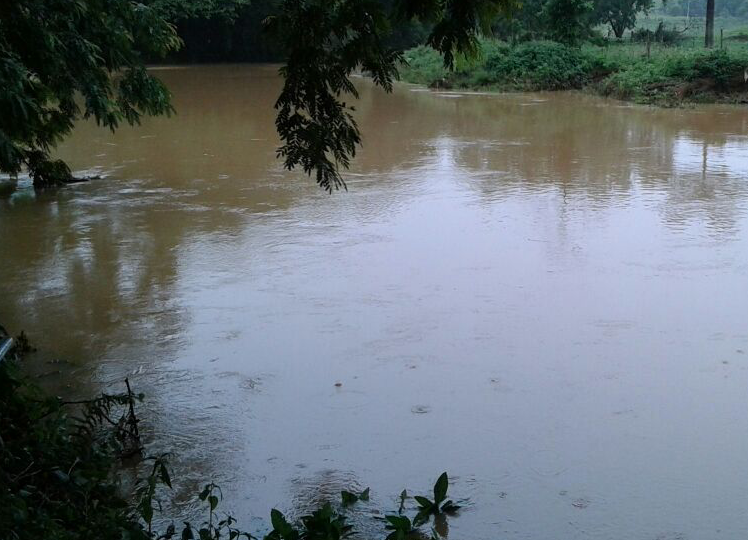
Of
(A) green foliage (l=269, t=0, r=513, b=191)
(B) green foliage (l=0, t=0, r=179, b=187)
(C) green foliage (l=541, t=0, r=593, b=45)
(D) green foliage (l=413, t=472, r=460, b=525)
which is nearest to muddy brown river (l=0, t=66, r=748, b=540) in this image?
(D) green foliage (l=413, t=472, r=460, b=525)

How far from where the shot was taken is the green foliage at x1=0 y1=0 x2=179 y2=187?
18.1ft

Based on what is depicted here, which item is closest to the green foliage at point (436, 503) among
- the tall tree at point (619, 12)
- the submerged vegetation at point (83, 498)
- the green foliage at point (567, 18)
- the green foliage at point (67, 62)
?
the submerged vegetation at point (83, 498)

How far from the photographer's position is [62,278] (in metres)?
7.10

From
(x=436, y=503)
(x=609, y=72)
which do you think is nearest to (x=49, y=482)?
(x=436, y=503)

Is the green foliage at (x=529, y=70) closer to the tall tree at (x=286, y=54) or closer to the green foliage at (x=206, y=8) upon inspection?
the green foliage at (x=206, y=8)

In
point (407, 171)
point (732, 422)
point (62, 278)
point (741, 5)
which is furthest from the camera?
point (741, 5)

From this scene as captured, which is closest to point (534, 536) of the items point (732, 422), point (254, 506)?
point (254, 506)

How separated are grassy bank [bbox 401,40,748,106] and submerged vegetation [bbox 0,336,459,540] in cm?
1553

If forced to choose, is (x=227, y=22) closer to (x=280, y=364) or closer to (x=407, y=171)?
(x=407, y=171)

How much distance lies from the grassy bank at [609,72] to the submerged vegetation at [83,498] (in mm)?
15525

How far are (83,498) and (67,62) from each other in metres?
5.05

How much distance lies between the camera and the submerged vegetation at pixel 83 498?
2.68 meters

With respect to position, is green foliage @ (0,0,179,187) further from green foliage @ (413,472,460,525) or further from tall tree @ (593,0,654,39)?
tall tree @ (593,0,654,39)

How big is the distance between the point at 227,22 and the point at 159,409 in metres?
36.4
